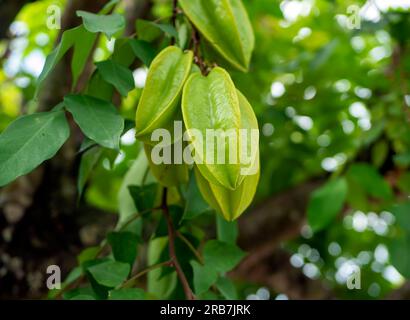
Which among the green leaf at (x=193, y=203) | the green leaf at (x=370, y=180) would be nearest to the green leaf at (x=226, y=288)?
the green leaf at (x=193, y=203)

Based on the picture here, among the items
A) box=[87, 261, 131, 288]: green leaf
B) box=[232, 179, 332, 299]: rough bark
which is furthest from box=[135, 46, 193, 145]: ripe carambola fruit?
box=[232, 179, 332, 299]: rough bark

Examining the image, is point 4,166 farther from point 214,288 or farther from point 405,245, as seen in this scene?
point 405,245

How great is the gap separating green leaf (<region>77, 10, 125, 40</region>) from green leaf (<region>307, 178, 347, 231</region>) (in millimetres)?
910

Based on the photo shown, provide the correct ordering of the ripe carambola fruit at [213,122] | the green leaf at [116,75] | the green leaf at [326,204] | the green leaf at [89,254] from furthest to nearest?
the green leaf at [326,204]
the green leaf at [89,254]
the green leaf at [116,75]
the ripe carambola fruit at [213,122]

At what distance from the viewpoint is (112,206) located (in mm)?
2389

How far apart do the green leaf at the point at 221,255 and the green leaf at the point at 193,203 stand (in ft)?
0.28

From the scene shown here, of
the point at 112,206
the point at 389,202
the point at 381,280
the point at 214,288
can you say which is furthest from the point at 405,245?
the point at 381,280

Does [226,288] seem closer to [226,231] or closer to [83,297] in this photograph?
[226,231]

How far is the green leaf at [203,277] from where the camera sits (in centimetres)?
105

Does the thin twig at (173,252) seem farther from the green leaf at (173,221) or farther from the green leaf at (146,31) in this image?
the green leaf at (146,31)

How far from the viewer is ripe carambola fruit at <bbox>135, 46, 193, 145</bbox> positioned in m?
0.93

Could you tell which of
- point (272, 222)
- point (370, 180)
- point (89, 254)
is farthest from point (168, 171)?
point (272, 222)

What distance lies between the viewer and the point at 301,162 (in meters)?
2.29

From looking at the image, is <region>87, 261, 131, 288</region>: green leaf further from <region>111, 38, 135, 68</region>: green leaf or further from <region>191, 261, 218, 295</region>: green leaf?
<region>111, 38, 135, 68</region>: green leaf
